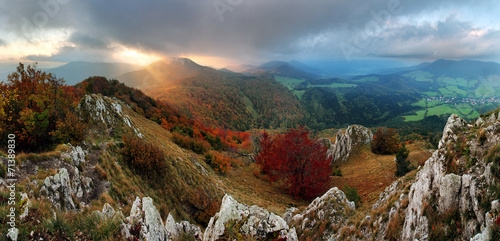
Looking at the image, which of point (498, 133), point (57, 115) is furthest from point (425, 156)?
point (57, 115)

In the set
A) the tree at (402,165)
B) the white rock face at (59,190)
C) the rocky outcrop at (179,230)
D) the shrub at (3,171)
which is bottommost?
the tree at (402,165)

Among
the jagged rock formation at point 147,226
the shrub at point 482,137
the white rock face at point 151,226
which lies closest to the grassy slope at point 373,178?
the shrub at point 482,137

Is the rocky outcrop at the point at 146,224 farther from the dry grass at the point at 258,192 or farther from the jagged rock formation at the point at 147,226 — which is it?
the dry grass at the point at 258,192

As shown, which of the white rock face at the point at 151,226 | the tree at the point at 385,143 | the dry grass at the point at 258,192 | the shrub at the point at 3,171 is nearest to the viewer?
the white rock face at the point at 151,226

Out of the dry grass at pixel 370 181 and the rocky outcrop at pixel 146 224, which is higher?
the rocky outcrop at pixel 146 224

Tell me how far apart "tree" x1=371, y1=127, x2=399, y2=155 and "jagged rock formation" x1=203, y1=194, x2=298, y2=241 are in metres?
36.2

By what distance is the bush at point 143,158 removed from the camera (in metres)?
15.8

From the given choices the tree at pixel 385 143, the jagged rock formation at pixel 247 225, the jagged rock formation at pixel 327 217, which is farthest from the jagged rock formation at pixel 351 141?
the jagged rock formation at pixel 247 225

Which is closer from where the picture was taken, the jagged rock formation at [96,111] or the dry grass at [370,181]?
the dry grass at [370,181]

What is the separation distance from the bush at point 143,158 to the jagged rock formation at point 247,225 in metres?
10.4

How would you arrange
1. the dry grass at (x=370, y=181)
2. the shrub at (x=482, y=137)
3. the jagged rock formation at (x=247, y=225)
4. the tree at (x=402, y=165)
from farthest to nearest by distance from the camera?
the tree at (x=402, y=165)
the dry grass at (x=370, y=181)
the jagged rock formation at (x=247, y=225)
the shrub at (x=482, y=137)

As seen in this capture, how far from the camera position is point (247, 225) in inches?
298

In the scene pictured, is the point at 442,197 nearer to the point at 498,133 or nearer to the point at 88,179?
the point at 498,133

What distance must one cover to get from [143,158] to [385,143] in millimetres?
39797
